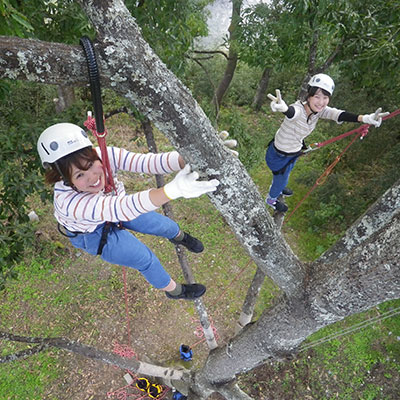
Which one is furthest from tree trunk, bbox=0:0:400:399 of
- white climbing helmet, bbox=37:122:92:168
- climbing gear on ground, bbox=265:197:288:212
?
climbing gear on ground, bbox=265:197:288:212

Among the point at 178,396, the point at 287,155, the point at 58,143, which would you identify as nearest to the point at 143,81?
the point at 58,143

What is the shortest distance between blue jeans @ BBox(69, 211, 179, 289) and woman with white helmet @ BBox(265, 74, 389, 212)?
62.8 inches

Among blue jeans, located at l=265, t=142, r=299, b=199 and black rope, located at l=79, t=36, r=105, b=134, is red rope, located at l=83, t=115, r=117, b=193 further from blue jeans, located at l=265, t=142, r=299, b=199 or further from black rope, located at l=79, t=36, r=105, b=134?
blue jeans, located at l=265, t=142, r=299, b=199

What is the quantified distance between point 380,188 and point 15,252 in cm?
605

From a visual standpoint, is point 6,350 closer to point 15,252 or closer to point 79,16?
point 15,252

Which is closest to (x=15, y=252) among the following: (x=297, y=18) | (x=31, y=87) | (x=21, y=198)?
(x=21, y=198)

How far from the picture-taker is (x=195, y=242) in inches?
117

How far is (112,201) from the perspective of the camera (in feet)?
5.38

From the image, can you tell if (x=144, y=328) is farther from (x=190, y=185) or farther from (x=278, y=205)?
(x=190, y=185)

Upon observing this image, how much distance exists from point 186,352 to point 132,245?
281 cm

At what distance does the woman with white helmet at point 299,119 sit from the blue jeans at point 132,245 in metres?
1.59

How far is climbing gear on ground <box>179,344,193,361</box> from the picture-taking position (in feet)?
14.3

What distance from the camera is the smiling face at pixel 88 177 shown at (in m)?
1.75

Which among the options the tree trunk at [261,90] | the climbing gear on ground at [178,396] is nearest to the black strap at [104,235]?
the climbing gear on ground at [178,396]
